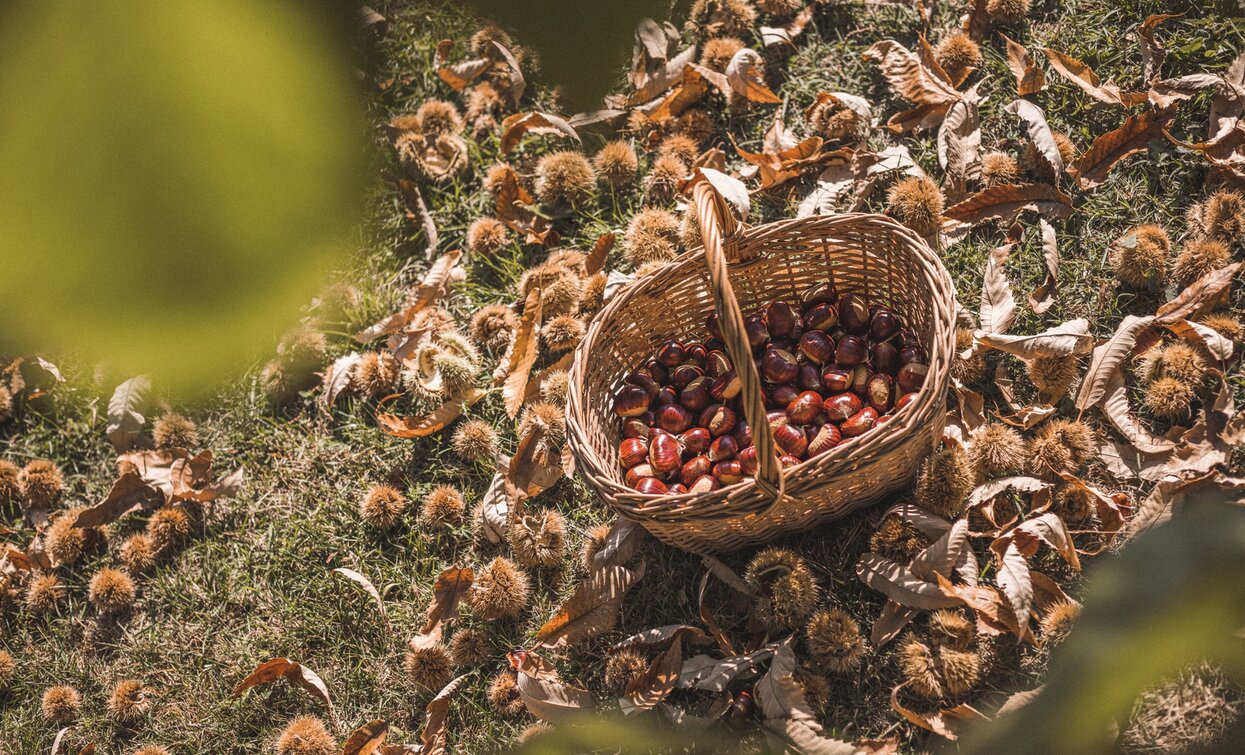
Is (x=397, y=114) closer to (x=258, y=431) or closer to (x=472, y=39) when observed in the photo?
(x=472, y=39)

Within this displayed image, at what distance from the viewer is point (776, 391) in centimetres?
212

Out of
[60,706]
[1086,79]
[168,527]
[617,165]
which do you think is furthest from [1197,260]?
[60,706]

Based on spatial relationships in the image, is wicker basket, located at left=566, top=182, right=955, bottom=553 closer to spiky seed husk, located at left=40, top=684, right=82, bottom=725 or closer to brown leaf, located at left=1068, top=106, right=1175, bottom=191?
brown leaf, located at left=1068, top=106, right=1175, bottom=191

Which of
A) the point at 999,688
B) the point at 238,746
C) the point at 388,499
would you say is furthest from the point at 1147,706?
the point at 238,746

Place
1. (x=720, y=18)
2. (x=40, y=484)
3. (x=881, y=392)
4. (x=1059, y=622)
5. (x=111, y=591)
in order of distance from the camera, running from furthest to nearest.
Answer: (x=720, y=18), (x=40, y=484), (x=111, y=591), (x=881, y=392), (x=1059, y=622)

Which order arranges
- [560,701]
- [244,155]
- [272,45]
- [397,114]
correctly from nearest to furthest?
[272,45] → [244,155] → [560,701] → [397,114]

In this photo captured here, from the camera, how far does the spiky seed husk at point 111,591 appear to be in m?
2.57


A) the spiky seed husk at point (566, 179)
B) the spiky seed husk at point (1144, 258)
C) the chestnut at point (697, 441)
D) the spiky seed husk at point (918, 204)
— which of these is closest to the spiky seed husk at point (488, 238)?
the spiky seed husk at point (566, 179)

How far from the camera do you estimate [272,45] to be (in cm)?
102

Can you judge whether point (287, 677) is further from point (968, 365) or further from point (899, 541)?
point (968, 365)

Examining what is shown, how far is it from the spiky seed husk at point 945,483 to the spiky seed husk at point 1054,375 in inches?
12.2

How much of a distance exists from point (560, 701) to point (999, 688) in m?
1.01

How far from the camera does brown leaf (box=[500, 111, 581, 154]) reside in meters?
2.96

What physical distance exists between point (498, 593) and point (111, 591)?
1.25 meters
